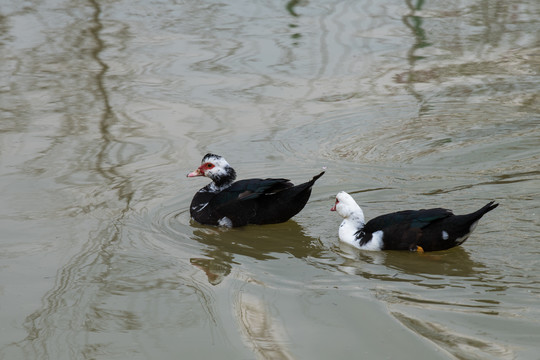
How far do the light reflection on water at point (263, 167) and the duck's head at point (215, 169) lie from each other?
0.40m

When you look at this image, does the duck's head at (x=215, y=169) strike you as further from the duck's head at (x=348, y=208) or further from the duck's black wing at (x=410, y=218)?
the duck's black wing at (x=410, y=218)

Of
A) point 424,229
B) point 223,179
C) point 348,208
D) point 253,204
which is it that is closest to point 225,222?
point 253,204

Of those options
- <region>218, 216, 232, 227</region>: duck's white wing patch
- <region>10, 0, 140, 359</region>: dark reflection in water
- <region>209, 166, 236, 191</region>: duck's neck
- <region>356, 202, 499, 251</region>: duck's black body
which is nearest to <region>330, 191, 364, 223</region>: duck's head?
<region>356, 202, 499, 251</region>: duck's black body

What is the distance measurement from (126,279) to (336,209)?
1.99m

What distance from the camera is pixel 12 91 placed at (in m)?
10.8

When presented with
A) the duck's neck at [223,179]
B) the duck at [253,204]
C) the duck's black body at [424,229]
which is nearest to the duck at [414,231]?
the duck's black body at [424,229]

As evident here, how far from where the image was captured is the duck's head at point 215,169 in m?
7.88

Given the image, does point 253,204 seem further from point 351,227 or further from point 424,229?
point 424,229

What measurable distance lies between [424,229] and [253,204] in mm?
1627

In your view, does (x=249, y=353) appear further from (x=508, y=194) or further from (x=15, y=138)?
(x=15, y=138)

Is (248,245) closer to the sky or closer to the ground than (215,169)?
closer to the ground

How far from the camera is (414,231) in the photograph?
6629mm

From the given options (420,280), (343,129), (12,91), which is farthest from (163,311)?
(12,91)

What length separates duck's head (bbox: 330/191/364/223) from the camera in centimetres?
707
